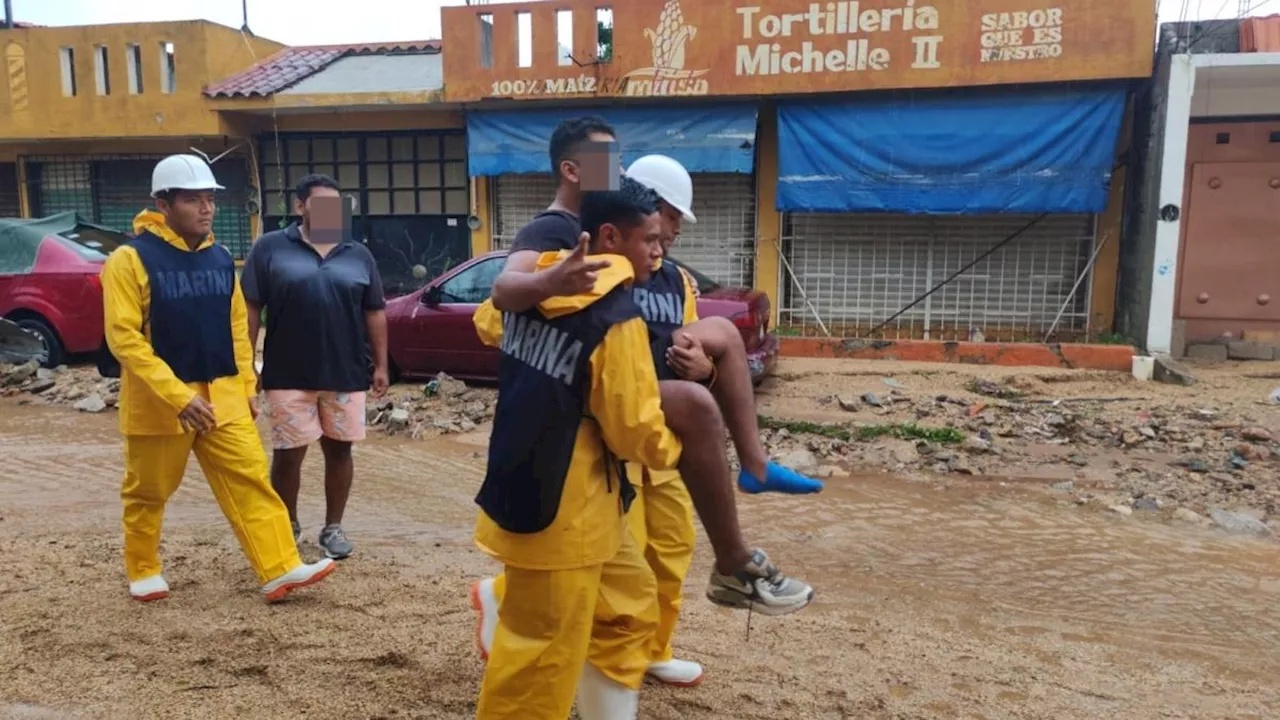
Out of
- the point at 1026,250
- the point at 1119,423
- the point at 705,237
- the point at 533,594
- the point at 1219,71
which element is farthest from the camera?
the point at 705,237

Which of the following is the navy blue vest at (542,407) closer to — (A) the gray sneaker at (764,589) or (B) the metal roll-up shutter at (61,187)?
(A) the gray sneaker at (764,589)

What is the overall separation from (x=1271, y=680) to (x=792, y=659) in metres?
1.68

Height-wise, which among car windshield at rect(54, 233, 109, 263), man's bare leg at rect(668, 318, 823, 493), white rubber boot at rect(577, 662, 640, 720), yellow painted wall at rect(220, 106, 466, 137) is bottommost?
white rubber boot at rect(577, 662, 640, 720)

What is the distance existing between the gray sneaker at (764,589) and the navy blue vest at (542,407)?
0.77 m

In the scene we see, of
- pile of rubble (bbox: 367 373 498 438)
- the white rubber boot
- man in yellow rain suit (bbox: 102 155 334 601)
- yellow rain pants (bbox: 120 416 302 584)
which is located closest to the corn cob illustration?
pile of rubble (bbox: 367 373 498 438)

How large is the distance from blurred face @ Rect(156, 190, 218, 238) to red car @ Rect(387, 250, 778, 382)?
439cm

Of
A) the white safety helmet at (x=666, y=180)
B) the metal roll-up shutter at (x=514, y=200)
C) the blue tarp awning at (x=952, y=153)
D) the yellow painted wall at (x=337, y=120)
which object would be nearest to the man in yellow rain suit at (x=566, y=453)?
the white safety helmet at (x=666, y=180)

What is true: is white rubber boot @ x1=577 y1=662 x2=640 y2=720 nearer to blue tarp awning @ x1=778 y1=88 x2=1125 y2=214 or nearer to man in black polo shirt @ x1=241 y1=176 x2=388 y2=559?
man in black polo shirt @ x1=241 y1=176 x2=388 y2=559

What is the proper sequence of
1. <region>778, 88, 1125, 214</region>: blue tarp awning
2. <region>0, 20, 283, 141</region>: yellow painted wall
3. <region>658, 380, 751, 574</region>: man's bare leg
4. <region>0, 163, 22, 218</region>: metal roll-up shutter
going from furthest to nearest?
<region>0, 163, 22, 218</region>: metal roll-up shutter, <region>0, 20, 283, 141</region>: yellow painted wall, <region>778, 88, 1125, 214</region>: blue tarp awning, <region>658, 380, 751, 574</region>: man's bare leg

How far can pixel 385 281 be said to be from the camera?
42.8 feet

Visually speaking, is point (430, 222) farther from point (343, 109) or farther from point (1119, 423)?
point (1119, 423)

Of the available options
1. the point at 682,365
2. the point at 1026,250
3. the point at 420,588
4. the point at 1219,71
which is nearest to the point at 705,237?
the point at 1026,250

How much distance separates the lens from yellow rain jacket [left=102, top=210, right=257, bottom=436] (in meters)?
3.40

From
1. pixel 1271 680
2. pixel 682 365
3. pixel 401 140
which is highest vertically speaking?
pixel 401 140
